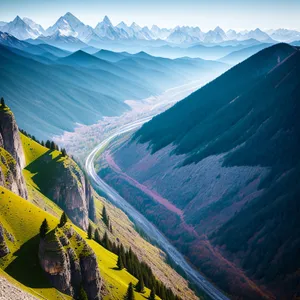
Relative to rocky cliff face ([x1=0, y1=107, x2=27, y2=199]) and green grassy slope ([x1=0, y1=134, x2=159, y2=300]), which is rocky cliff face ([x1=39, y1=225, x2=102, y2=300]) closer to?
green grassy slope ([x1=0, y1=134, x2=159, y2=300])

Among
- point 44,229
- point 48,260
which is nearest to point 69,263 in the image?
point 48,260

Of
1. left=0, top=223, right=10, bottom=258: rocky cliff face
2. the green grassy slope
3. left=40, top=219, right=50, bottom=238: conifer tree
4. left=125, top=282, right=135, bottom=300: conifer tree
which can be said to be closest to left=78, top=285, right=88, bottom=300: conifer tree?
the green grassy slope

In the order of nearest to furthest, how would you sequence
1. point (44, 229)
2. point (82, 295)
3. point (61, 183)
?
point (44, 229) < point (82, 295) < point (61, 183)

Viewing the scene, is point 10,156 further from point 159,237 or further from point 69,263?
point 159,237

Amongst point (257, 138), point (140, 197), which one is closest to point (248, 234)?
point (257, 138)

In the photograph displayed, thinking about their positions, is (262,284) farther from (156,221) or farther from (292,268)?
(156,221)

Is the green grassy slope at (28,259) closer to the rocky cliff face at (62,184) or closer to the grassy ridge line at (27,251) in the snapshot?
the grassy ridge line at (27,251)

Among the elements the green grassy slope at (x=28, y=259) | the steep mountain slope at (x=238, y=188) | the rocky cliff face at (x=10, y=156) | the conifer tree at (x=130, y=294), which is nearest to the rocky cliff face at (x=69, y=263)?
the green grassy slope at (x=28, y=259)
